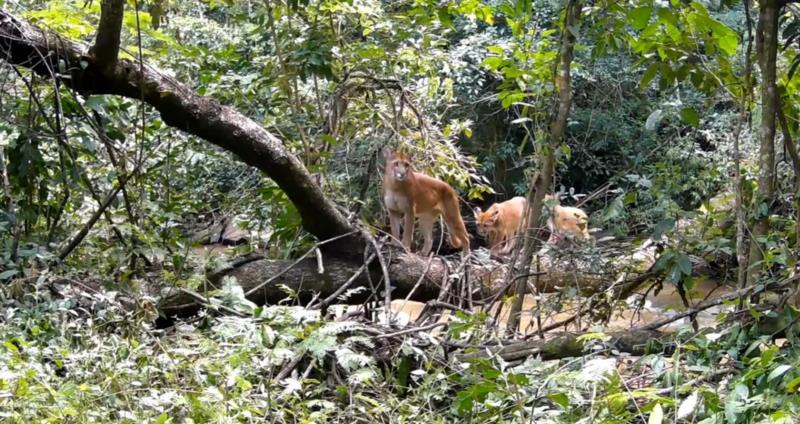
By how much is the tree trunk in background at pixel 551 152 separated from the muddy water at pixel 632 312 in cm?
21

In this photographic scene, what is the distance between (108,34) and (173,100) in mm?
508

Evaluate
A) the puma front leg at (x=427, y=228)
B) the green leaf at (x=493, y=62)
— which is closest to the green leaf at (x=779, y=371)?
the green leaf at (x=493, y=62)

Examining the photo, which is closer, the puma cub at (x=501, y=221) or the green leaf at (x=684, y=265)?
the green leaf at (x=684, y=265)

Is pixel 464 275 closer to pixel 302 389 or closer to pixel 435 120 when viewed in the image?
pixel 302 389

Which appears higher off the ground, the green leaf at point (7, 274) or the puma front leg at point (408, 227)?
the green leaf at point (7, 274)

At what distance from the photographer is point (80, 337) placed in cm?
365

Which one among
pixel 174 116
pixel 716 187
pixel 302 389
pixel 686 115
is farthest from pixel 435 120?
pixel 302 389

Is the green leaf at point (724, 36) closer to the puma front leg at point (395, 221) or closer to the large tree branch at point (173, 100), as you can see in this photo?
the large tree branch at point (173, 100)

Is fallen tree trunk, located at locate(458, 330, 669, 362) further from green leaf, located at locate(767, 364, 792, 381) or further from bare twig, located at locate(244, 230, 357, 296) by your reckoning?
bare twig, located at locate(244, 230, 357, 296)

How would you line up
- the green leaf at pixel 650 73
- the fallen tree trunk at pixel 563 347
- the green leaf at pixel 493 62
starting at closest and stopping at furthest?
the fallen tree trunk at pixel 563 347 < the green leaf at pixel 650 73 < the green leaf at pixel 493 62

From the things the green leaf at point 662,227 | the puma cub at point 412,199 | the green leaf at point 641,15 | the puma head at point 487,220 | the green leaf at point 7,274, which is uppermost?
the green leaf at point 641,15

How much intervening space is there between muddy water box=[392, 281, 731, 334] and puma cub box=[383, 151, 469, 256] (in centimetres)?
124

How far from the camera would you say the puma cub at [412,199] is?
772 centimetres

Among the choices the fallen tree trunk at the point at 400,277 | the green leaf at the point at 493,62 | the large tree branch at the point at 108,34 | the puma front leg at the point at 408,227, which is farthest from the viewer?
the puma front leg at the point at 408,227
